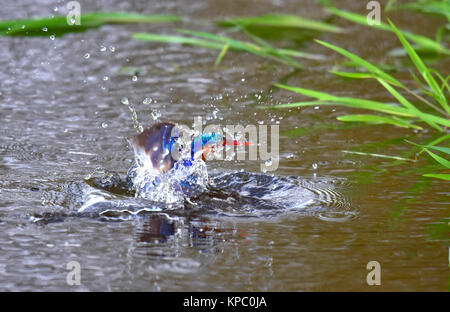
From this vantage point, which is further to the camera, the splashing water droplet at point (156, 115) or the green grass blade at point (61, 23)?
the green grass blade at point (61, 23)

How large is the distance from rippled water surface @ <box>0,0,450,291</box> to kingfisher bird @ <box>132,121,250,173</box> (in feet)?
0.50

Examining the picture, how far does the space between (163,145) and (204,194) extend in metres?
0.22

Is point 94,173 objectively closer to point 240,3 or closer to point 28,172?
point 28,172

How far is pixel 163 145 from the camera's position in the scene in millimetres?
2670

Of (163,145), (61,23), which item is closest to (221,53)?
(61,23)

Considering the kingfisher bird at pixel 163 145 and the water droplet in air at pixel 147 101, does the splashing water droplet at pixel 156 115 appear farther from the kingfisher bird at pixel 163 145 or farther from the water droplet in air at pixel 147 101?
the kingfisher bird at pixel 163 145

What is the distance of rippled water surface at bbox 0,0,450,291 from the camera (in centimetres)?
208

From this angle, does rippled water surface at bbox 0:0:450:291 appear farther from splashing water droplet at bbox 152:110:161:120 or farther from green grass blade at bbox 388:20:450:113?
green grass blade at bbox 388:20:450:113

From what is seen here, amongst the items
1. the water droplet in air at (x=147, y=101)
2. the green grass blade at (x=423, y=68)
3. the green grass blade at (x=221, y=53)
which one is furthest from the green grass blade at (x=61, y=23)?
the green grass blade at (x=423, y=68)

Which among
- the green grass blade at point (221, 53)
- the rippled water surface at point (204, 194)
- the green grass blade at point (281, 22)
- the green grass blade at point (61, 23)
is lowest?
the rippled water surface at point (204, 194)

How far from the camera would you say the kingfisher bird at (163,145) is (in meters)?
2.66

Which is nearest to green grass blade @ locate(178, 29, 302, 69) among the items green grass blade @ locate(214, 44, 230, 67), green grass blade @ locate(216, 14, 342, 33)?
green grass blade @ locate(214, 44, 230, 67)

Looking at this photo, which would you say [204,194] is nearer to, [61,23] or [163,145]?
[163,145]

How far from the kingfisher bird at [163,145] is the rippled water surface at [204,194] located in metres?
0.15
